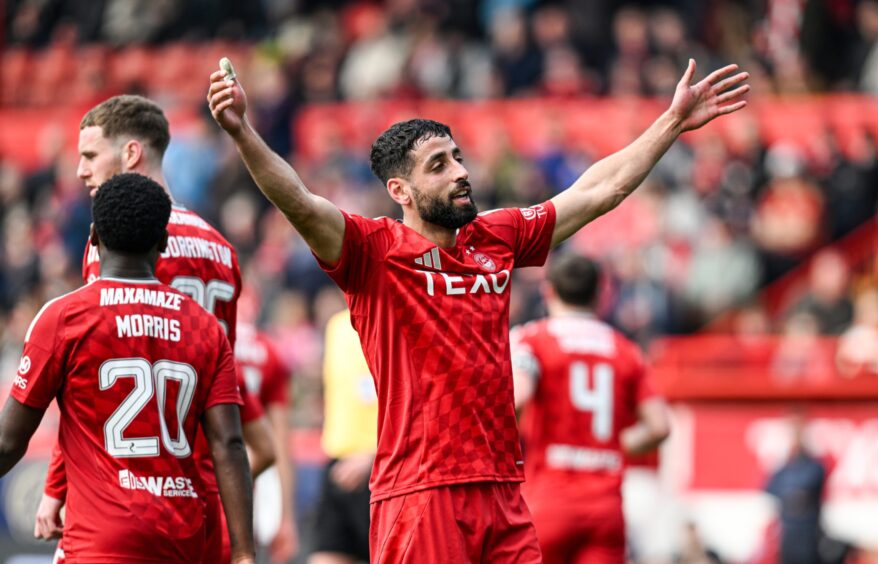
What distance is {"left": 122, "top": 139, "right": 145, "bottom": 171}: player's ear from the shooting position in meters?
6.80

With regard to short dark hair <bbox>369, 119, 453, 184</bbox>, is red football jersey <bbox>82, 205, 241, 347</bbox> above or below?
below

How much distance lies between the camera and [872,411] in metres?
14.5

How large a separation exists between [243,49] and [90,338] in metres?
18.6

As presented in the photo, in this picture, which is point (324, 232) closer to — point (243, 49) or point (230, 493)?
point (230, 493)

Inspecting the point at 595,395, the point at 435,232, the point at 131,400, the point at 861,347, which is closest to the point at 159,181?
the point at 435,232

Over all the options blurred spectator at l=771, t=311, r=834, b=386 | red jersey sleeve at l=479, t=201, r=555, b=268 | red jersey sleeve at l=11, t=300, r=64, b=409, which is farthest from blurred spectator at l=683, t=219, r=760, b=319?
red jersey sleeve at l=11, t=300, r=64, b=409

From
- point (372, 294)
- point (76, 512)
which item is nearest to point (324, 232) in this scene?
point (372, 294)

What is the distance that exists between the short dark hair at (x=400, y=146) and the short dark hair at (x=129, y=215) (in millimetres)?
979

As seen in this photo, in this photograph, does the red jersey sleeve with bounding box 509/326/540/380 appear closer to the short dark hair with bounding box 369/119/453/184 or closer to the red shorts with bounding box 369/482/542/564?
the short dark hair with bounding box 369/119/453/184

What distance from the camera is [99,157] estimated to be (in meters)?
6.81

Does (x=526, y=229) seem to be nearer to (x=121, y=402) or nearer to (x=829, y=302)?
(x=121, y=402)

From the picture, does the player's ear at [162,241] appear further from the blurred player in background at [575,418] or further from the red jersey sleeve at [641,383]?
the red jersey sleeve at [641,383]

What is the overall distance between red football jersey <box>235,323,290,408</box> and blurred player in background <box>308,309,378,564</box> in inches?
30.8

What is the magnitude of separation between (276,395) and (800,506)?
19.8ft
